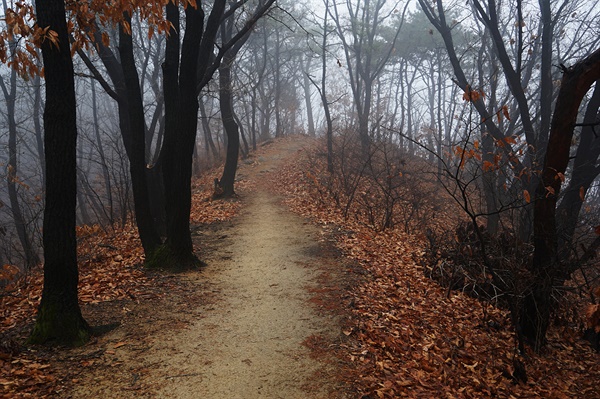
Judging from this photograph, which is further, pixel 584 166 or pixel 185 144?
pixel 584 166

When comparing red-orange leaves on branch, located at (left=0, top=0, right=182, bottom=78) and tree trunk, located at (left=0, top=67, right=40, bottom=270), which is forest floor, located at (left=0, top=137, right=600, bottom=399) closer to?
tree trunk, located at (left=0, top=67, right=40, bottom=270)

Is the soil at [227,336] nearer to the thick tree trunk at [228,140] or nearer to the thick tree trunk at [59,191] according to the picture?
the thick tree trunk at [59,191]

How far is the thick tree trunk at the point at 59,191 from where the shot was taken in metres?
4.07

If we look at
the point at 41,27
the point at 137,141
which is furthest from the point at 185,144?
the point at 41,27

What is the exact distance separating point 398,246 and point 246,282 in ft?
13.4

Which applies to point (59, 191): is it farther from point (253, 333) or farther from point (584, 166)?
point (584, 166)

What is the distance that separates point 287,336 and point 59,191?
3.14 meters

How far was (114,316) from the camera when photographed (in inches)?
201

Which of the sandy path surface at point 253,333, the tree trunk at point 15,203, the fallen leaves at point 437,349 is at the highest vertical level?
the tree trunk at point 15,203

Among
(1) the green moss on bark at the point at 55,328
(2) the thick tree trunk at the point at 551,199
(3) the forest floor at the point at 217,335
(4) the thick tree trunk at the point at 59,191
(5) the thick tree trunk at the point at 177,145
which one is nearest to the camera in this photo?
(3) the forest floor at the point at 217,335

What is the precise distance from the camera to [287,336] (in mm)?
4898

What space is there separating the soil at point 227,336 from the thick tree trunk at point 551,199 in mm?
2622

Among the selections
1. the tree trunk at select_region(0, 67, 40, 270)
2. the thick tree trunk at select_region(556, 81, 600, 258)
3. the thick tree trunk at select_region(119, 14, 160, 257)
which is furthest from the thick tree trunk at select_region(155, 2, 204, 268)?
the thick tree trunk at select_region(556, 81, 600, 258)

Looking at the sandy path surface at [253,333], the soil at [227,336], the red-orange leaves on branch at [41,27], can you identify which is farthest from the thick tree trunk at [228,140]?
the red-orange leaves on branch at [41,27]
